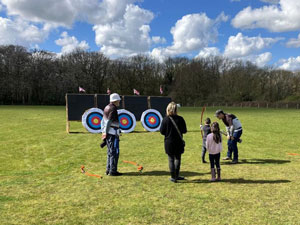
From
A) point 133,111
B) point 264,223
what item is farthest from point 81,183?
point 133,111

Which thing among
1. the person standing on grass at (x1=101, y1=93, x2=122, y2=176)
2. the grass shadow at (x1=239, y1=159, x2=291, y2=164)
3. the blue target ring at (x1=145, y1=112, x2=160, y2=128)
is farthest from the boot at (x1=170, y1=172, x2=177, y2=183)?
the blue target ring at (x1=145, y1=112, x2=160, y2=128)

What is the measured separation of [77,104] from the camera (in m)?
13.5

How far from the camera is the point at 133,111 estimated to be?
572 inches

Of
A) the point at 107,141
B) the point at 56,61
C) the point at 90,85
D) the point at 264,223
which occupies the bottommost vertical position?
the point at 264,223

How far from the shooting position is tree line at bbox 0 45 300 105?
5284 cm

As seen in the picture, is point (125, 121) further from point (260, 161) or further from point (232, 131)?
point (260, 161)

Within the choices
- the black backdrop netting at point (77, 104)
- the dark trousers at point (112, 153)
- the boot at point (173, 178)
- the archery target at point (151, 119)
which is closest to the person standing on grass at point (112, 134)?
the dark trousers at point (112, 153)

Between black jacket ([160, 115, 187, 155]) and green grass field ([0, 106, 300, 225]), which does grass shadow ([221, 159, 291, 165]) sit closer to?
green grass field ([0, 106, 300, 225])

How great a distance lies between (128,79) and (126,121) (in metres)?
50.9

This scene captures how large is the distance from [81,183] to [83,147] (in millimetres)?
4192

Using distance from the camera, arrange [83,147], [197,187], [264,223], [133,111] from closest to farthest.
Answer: [264,223] → [197,187] → [83,147] → [133,111]

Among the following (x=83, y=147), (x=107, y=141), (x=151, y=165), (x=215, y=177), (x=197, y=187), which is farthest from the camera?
(x=83, y=147)

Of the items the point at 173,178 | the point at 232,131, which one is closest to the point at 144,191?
the point at 173,178

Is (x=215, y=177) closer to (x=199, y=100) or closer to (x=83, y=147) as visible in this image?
(x=83, y=147)
